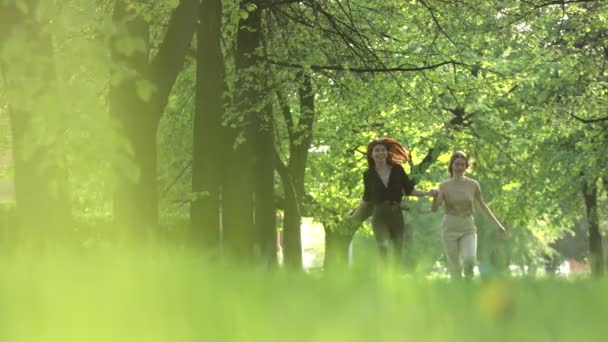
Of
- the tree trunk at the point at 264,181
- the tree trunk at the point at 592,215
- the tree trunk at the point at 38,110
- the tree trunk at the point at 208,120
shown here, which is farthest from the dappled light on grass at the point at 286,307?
the tree trunk at the point at 592,215

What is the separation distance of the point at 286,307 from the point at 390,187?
27.9ft

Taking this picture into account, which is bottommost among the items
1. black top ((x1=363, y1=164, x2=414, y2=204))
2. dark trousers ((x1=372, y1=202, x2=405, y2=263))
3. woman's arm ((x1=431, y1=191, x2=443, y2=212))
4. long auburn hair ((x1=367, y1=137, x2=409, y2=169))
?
dark trousers ((x1=372, y1=202, x2=405, y2=263))

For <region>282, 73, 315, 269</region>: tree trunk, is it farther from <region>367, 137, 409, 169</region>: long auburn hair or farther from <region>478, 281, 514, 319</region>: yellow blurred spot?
<region>478, 281, 514, 319</region>: yellow blurred spot

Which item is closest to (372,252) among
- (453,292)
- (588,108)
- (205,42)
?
(453,292)

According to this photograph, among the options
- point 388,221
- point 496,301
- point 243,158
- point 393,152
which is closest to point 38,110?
point 496,301

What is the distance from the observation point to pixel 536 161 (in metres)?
→ 27.2

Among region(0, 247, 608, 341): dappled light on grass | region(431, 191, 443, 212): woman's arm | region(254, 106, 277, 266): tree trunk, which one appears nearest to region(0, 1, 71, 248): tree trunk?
region(0, 247, 608, 341): dappled light on grass

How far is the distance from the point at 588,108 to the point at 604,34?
62.3 inches

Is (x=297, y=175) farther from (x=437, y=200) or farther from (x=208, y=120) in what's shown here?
(x=437, y=200)

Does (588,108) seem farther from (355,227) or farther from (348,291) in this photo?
(348,291)

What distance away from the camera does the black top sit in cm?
1086

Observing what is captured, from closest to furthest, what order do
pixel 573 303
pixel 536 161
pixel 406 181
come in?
1. pixel 573 303
2. pixel 406 181
3. pixel 536 161

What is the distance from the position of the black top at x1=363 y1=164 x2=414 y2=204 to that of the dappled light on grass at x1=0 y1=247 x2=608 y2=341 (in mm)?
7741

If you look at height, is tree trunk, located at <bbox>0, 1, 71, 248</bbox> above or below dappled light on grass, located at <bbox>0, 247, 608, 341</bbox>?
above
